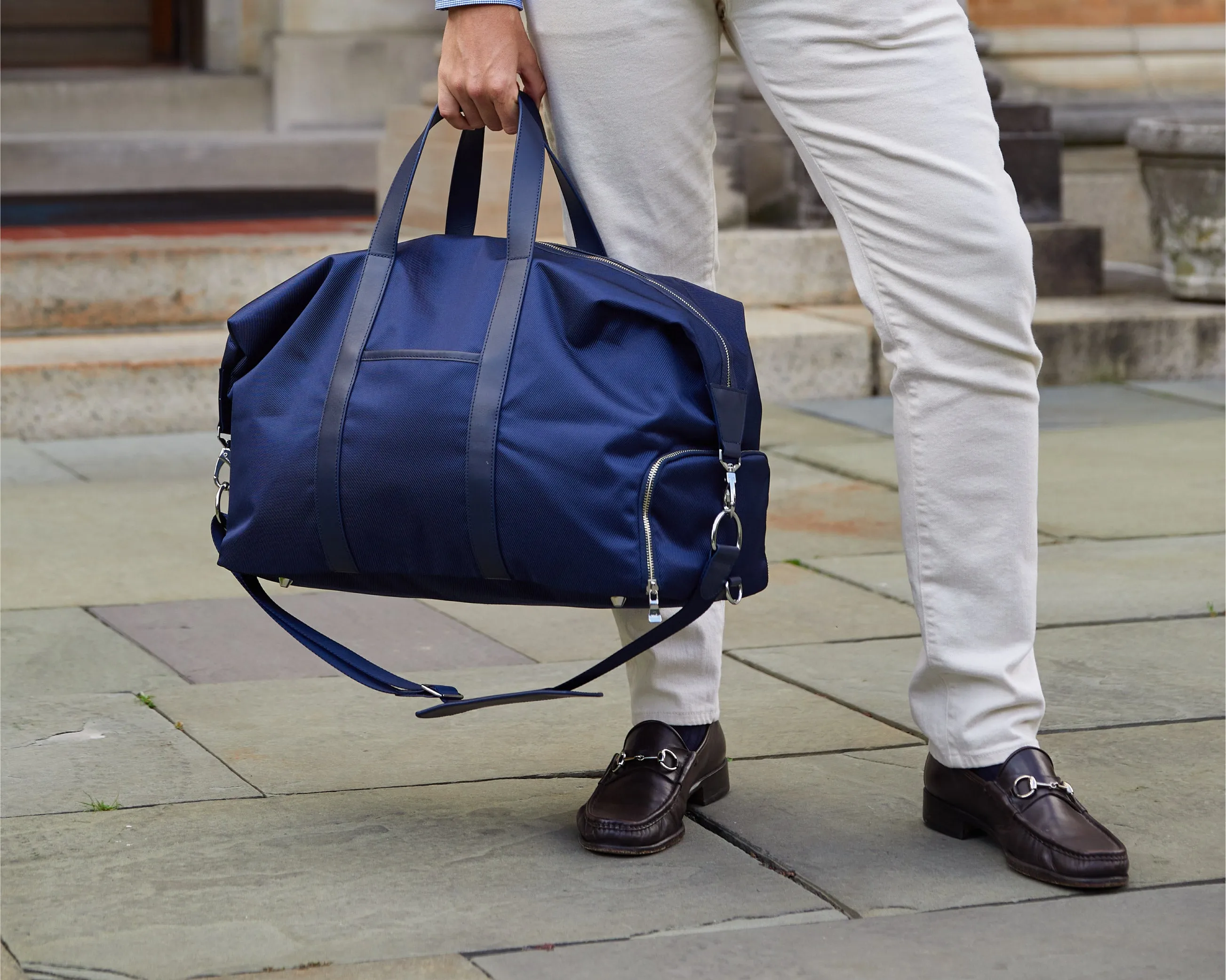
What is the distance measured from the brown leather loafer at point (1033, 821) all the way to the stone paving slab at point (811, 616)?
98 cm

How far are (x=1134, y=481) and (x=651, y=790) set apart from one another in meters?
2.73

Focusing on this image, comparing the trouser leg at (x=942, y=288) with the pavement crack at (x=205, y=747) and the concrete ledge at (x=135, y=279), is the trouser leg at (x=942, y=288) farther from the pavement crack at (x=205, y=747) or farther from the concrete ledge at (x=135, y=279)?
the concrete ledge at (x=135, y=279)

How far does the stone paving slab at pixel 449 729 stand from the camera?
105 inches

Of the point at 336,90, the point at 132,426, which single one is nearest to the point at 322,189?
the point at 336,90

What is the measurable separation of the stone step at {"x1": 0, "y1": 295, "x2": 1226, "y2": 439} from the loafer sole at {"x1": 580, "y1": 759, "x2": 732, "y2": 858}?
2982 millimetres

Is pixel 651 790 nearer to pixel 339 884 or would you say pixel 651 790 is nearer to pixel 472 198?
A: pixel 339 884

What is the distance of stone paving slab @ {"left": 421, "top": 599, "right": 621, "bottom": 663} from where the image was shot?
330 centimetres

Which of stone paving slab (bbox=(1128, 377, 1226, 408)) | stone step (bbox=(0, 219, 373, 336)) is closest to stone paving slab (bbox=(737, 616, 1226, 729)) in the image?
stone paving slab (bbox=(1128, 377, 1226, 408))

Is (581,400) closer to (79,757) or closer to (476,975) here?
(476,975)

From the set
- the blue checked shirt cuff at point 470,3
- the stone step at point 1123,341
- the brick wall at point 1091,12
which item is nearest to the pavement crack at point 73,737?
the blue checked shirt cuff at point 470,3

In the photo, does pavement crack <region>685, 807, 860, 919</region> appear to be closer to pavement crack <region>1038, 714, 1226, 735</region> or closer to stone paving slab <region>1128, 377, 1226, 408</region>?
pavement crack <region>1038, 714, 1226, 735</region>

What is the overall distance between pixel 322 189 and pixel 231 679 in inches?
236

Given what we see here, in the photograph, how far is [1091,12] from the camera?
28.3 feet

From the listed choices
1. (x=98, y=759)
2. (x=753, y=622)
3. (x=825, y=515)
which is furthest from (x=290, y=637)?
(x=825, y=515)
